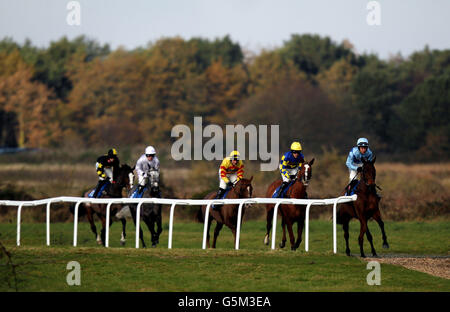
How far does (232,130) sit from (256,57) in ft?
71.9

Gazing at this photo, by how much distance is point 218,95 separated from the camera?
→ 2608 inches

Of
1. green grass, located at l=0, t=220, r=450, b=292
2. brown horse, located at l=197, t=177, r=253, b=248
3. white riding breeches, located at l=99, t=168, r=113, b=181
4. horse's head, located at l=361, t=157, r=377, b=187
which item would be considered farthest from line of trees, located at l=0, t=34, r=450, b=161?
green grass, located at l=0, t=220, r=450, b=292

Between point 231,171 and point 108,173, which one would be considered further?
point 108,173

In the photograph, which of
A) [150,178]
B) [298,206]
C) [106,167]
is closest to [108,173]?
[106,167]

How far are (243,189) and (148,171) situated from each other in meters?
2.25

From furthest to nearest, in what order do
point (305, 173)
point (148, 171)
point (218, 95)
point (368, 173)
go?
point (218, 95) → point (148, 171) → point (305, 173) → point (368, 173)

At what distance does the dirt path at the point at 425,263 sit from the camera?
1253 cm

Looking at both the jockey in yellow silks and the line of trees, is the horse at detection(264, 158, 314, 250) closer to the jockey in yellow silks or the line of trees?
the jockey in yellow silks

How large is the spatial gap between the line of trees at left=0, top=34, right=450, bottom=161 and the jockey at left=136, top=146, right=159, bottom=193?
32.7 metres

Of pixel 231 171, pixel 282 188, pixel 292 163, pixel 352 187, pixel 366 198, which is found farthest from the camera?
pixel 231 171

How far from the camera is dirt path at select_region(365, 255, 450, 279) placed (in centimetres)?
1253

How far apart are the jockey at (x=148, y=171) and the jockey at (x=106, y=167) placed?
2.70 feet

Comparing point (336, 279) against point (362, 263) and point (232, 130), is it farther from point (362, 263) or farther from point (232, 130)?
point (232, 130)

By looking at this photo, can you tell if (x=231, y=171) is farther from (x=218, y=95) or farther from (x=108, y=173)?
(x=218, y=95)
